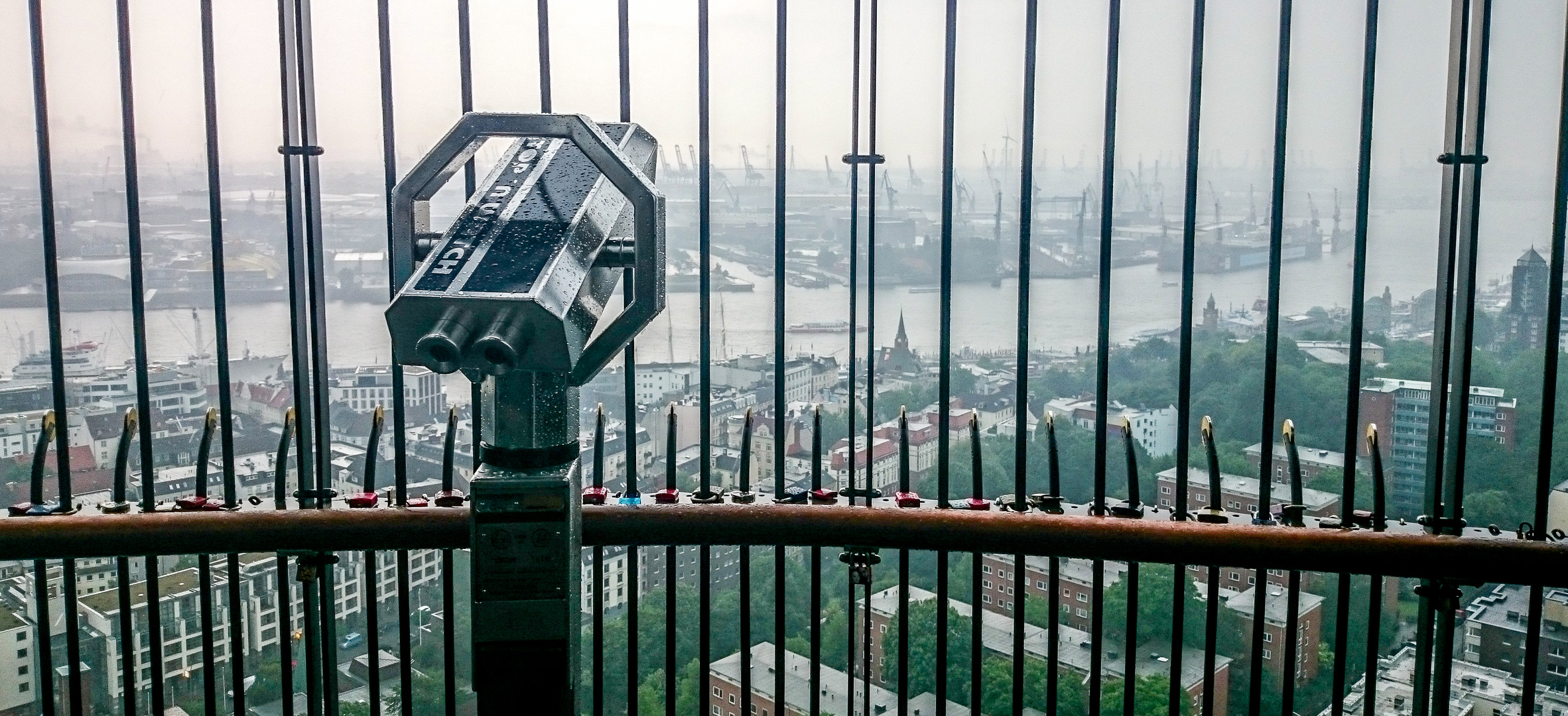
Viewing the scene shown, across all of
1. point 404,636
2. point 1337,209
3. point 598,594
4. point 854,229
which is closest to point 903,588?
point 598,594

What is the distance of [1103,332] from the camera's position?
2.49 meters

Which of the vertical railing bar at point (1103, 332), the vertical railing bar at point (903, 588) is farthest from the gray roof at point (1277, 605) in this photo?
the vertical railing bar at point (903, 588)

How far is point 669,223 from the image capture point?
8.62 ft

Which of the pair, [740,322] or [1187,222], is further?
[740,322]

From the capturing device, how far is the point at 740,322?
104 inches

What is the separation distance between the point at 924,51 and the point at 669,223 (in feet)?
2.16

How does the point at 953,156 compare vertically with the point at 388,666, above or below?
above

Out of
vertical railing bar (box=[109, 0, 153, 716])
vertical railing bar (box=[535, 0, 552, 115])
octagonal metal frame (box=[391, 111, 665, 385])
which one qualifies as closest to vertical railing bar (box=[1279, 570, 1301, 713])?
octagonal metal frame (box=[391, 111, 665, 385])

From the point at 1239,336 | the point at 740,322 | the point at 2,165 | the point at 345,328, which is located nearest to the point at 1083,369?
the point at 1239,336

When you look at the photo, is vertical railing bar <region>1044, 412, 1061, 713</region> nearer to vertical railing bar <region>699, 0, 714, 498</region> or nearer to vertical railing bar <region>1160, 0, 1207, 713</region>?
vertical railing bar <region>1160, 0, 1207, 713</region>

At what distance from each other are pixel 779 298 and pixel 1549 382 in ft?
5.11

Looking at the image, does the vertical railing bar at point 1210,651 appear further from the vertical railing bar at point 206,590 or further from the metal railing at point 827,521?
the vertical railing bar at point 206,590

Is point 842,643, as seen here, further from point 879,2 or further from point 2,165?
point 2,165

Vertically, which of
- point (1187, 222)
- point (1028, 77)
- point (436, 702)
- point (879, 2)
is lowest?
point (436, 702)
